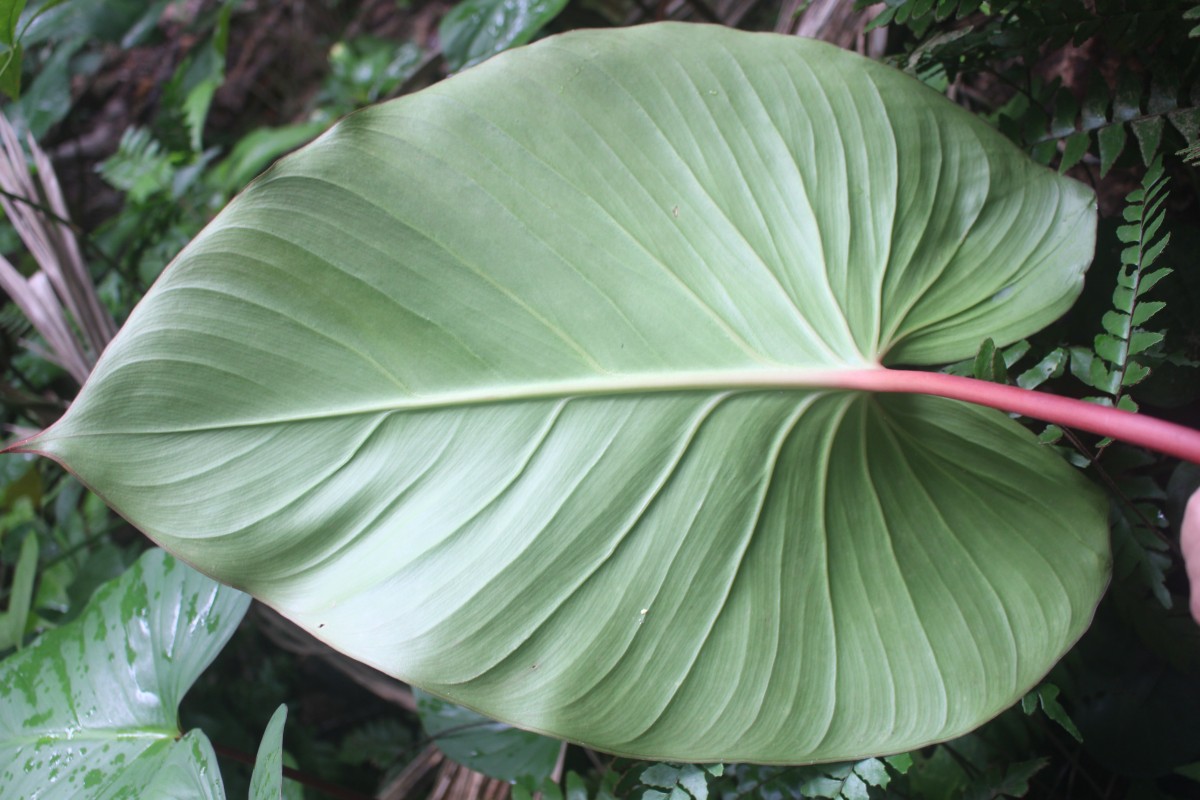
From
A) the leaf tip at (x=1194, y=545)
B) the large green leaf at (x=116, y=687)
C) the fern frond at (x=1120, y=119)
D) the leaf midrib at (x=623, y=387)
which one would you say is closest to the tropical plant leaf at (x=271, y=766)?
the large green leaf at (x=116, y=687)

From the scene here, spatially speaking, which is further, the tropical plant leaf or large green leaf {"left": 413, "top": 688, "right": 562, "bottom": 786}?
large green leaf {"left": 413, "top": 688, "right": 562, "bottom": 786}

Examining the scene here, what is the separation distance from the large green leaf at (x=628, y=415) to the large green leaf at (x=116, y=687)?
14.1 inches

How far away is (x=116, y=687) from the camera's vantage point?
1013mm

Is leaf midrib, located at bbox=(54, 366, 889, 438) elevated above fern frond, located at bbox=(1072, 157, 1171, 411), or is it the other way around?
fern frond, located at bbox=(1072, 157, 1171, 411)

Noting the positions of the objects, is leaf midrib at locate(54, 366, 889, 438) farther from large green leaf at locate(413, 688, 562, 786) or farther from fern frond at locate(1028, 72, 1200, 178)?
large green leaf at locate(413, 688, 562, 786)

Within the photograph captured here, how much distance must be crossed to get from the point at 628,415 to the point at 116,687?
32.5 inches

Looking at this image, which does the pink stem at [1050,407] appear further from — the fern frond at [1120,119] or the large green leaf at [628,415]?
the fern frond at [1120,119]

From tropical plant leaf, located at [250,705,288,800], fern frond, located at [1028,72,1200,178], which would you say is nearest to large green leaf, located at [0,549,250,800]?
tropical plant leaf, located at [250,705,288,800]

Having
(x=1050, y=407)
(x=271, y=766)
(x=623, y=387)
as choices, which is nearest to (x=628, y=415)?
(x=623, y=387)

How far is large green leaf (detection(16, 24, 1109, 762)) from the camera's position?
0.68 meters

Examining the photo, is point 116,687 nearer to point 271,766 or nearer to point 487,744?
point 271,766

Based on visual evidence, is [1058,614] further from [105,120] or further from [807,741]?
[105,120]

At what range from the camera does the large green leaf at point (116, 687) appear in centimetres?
93

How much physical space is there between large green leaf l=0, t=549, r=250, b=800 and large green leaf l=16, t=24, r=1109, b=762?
0.36m
